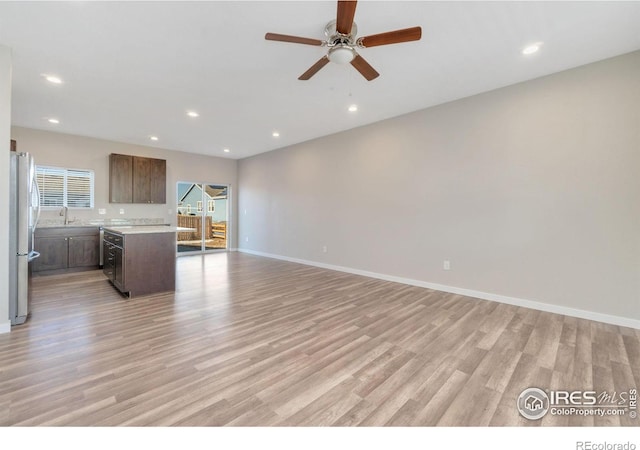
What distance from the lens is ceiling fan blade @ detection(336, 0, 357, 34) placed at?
5.85 feet

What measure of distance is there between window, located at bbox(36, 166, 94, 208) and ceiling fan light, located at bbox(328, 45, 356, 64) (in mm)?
6516

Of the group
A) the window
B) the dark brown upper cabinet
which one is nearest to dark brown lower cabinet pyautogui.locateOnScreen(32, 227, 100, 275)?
the window

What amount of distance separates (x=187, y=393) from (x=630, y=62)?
522 cm

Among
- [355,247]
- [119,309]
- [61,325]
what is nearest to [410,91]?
[355,247]

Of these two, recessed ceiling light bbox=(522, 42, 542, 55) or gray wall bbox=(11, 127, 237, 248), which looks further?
gray wall bbox=(11, 127, 237, 248)

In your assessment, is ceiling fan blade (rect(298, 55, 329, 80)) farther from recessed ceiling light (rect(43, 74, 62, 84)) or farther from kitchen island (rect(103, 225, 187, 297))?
recessed ceiling light (rect(43, 74, 62, 84))

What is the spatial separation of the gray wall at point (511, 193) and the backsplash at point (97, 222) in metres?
4.75

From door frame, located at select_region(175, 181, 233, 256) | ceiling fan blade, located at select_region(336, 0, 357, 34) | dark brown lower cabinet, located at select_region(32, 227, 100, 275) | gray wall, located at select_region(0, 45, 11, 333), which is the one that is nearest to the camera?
ceiling fan blade, located at select_region(336, 0, 357, 34)

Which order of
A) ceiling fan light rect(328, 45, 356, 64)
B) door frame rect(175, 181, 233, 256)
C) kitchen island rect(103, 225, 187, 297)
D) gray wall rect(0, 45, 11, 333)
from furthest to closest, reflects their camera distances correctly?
1. door frame rect(175, 181, 233, 256)
2. kitchen island rect(103, 225, 187, 297)
3. gray wall rect(0, 45, 11, 333)
4. ceiling fan light rect(328, 45, 356, 64)

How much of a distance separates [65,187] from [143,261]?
152 inches

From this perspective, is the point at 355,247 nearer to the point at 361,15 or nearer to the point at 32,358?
the point at 361,15

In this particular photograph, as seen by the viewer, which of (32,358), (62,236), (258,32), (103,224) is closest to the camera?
(32,358)

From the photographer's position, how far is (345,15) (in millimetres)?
1898

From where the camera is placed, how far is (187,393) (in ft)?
5.88
